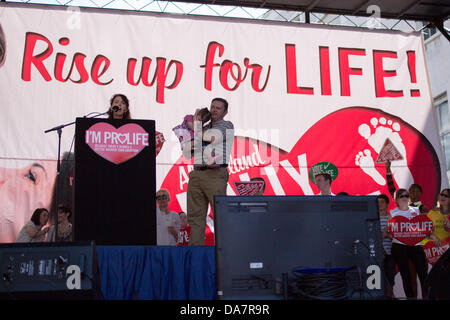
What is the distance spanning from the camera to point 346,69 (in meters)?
7.97

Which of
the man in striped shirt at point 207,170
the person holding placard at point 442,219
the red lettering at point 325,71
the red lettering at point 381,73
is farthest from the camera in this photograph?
the red lettering at point 381,73

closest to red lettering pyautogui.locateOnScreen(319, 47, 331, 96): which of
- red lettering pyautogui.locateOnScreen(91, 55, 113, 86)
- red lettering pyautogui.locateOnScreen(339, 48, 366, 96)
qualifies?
red lettering pyautogui.locateOnScreen(339, 48, 366, 96)

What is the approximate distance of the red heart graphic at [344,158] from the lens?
7.29 meters

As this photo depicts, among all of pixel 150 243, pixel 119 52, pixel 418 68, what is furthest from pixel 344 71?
pixel 150 243

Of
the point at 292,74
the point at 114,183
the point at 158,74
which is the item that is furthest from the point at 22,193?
the point at 292,74

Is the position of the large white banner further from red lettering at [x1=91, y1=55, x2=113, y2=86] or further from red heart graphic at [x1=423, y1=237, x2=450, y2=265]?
red heart graphic at [x1=423, y1=237, x2=450, y2=265]

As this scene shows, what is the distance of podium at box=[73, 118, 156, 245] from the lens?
10.7 ft

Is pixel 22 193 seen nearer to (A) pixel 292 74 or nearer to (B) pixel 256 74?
(B) pixel 256 74

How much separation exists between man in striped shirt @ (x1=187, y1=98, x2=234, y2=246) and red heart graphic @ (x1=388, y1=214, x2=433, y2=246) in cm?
173

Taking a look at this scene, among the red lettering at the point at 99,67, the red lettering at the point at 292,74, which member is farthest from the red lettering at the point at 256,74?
the red lettering at the point at 99,67

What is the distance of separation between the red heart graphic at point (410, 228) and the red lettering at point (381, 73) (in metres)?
3.46

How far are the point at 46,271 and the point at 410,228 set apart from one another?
3519 mm

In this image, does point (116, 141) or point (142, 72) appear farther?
point (142, 72)

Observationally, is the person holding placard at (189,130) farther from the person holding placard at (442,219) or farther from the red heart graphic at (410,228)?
the person holding placard at (442,219)
